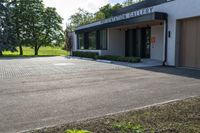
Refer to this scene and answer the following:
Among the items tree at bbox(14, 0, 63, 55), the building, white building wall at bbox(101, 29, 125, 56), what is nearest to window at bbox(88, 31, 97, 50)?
the building

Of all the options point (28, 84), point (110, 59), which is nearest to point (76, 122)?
point (28, 84)

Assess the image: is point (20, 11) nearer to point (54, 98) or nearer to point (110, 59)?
point (110, 59)

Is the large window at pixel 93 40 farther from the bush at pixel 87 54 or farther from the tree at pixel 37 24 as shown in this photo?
the tree at pixel 37 24

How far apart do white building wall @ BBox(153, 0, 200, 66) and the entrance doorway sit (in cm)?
405

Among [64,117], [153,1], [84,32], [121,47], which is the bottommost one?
[64,117]

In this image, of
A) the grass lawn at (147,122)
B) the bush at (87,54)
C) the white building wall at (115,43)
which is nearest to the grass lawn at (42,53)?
the bush at (87,54)

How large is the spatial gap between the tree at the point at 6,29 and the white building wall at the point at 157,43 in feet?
66.6

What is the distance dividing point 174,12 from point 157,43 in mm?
3849

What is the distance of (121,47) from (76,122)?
57.3ft

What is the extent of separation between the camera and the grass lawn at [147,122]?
152 inches

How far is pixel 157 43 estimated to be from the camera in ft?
55.8

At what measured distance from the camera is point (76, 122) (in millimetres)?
4312

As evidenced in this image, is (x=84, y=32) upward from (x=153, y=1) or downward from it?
downward

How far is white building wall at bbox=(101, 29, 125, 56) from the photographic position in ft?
68.6
